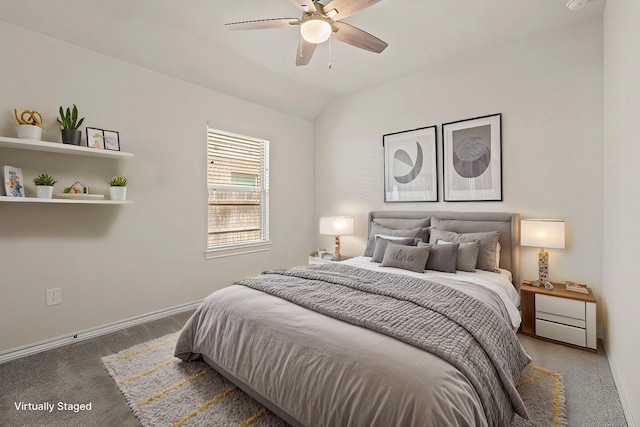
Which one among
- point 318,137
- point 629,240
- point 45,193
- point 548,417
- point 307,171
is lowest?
point 548,417

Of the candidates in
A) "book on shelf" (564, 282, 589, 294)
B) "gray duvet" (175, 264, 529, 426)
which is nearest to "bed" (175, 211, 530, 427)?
"gray duvet" (175, 264, 529, 426)

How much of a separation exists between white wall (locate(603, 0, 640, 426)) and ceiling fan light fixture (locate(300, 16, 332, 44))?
1630 millimetres

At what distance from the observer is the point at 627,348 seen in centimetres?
165

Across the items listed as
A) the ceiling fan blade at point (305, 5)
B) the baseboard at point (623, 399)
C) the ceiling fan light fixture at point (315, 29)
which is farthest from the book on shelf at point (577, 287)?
the ceiling fan blade at point (305, 5)

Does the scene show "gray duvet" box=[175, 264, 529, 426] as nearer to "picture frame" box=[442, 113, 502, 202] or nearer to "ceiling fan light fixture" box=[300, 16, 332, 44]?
"picture frame" box=[442, 113, 502, 202]

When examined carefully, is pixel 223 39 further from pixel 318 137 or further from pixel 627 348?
pixel 627 348

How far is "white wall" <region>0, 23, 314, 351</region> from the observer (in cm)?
229

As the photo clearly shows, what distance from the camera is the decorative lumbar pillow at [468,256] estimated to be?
2652 millimetres

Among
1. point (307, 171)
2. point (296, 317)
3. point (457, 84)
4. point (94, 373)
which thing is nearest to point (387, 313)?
point (296, 317)

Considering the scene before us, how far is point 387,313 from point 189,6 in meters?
2.71

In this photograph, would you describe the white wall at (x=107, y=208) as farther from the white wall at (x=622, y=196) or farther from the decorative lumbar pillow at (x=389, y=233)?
the white wall at (x=622, y=196)

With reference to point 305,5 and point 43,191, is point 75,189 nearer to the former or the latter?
point 43,191

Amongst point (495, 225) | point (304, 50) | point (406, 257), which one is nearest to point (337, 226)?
point (406, 257)

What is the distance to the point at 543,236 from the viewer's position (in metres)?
2.61
